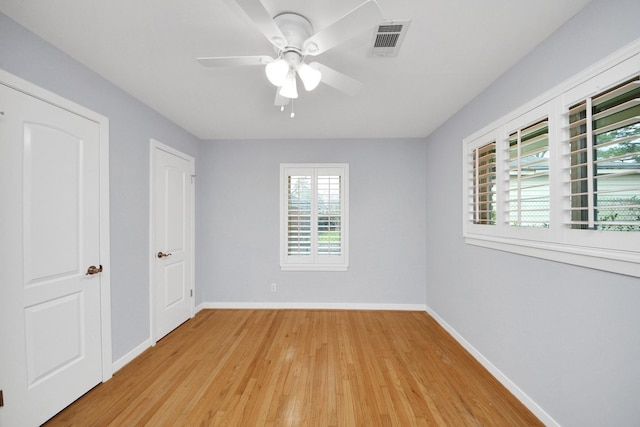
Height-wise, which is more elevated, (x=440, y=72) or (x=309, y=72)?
(x=440, y=72)

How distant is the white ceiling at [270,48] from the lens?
140 centimetres

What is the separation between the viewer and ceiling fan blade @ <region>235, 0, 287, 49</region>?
1.07 metres

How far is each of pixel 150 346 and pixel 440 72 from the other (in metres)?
3.73

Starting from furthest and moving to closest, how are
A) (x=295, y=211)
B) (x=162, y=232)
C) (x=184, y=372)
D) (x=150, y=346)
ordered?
(x=295, y=211), (x=162, y=232), (x=150, y=346), (x=184, y=372)

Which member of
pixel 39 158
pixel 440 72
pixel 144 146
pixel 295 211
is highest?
pixel 440 72

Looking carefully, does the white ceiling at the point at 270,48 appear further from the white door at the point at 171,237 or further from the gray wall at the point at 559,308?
the white door at the point at 171,237

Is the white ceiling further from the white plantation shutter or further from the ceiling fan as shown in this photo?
the white plantation shutter

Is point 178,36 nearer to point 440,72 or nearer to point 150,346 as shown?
point 440,72

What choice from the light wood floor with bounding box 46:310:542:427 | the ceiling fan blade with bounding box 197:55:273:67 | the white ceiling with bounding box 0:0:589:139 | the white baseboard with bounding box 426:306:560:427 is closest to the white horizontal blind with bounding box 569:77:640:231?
the white ceiling with bounding box 0:0:589:139

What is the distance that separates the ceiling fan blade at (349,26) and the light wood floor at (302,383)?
2.27 meters

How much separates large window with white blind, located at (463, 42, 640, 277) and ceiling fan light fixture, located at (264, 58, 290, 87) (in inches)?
64.8

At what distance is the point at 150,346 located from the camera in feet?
8.73

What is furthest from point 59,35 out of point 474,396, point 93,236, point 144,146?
point 474,396

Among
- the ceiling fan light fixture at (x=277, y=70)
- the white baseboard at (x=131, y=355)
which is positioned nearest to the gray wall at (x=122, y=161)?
the white baseboard at (x=131, y=355)
